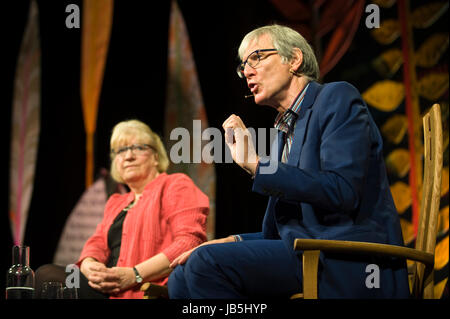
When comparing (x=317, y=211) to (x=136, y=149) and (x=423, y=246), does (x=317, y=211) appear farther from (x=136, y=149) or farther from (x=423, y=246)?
(x=136, y=149)

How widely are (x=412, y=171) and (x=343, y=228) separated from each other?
193cm

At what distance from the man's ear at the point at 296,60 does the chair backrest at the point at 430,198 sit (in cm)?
46

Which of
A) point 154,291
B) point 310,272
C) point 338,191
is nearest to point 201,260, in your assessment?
point 310,272

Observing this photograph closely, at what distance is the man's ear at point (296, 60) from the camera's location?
5.94 ft

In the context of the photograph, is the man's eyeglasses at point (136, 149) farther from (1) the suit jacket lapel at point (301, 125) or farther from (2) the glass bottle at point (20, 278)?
(1) the suit jacket lapel at point (301, 125)

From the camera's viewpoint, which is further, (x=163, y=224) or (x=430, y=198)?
(x=163, y=224)

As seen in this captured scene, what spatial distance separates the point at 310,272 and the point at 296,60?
0.71 metres

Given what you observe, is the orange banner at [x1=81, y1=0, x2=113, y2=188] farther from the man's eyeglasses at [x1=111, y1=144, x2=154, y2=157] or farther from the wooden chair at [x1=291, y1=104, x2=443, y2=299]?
the wooden chair at [x1=291, y1=104, x2=443, y2=299]

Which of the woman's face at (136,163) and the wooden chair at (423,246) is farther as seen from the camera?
the woman's face at (136,163)

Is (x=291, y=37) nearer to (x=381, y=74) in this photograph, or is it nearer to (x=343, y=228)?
(x=343, y=228)

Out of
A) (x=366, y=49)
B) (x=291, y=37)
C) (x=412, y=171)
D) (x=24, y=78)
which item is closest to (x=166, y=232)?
(x=291, y=37)

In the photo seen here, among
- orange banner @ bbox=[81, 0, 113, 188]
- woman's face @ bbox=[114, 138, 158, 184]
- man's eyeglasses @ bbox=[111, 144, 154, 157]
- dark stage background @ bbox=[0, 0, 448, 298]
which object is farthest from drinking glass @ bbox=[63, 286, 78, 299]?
orange banner @ bbox=[81, 0, 113, 188]

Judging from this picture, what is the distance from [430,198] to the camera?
1.83 meters

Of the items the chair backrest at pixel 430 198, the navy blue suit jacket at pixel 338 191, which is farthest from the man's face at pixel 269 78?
the chair backrest at pixel 430 198
